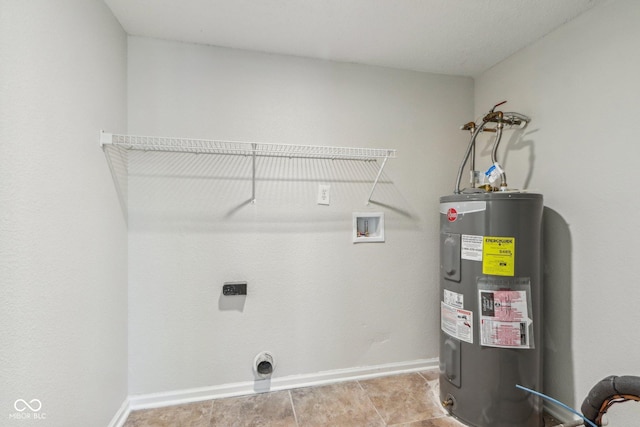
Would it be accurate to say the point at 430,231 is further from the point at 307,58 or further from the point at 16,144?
the point at 16,144

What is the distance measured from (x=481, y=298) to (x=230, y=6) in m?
2.00

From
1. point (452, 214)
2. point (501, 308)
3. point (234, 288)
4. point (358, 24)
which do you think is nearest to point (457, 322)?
point (501, 308)

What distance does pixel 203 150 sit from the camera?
1634 mm

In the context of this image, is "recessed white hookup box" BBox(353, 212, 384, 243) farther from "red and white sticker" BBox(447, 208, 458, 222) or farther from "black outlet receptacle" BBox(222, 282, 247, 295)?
"black outlet receptacle" BBox(222, 282, 247, 295)

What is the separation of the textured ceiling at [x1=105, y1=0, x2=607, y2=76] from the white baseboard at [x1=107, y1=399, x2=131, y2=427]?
2160 millimetres

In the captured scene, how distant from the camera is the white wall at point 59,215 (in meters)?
0.80

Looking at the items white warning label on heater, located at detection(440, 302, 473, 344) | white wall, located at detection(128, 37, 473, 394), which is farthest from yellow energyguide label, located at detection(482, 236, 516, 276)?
white wall, located at detection(128, 37, 473, 394)

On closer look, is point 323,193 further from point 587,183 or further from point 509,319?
point 587,183

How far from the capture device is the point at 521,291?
1.35m

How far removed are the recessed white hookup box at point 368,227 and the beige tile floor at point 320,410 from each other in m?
1.01

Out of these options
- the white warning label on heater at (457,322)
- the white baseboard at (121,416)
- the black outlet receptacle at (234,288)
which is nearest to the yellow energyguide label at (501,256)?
the white warning label on heater at (457,322)

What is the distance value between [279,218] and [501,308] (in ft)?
4.46

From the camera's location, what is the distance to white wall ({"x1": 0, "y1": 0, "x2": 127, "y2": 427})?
31.5 inches

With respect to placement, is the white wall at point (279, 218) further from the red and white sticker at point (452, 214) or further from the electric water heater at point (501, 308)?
the electric water heater at point (501, 308)
